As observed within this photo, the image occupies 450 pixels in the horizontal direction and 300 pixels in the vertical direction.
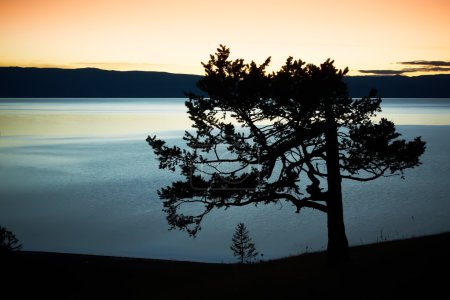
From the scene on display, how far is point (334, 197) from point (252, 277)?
5332 millimetres

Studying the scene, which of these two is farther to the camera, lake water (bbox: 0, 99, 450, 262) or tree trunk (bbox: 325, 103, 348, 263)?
lake water (bbox: 0, 99, 450, 262)

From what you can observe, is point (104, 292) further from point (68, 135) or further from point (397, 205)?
point (68, 135)

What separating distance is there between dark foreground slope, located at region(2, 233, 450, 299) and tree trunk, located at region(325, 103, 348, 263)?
0.61 m

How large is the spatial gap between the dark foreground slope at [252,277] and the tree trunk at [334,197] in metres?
0.61

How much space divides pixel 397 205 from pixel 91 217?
42.7m

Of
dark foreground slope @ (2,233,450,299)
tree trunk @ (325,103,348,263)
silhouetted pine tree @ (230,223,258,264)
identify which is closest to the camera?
dark foreground slope @ (2,233,450,299)

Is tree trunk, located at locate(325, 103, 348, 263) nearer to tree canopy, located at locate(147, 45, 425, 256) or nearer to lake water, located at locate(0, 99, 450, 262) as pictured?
tree canopy, located at locate(147, 45, 425, 256)

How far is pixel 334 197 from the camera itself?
1625 cm

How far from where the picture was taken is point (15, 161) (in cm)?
10475

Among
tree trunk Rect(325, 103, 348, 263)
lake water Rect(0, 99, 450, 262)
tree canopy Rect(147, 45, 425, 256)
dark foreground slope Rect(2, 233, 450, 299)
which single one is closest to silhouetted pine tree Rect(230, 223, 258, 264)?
lake water Rect(0, 99, 450, 262)

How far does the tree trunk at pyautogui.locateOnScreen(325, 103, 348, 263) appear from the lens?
52.2 feet

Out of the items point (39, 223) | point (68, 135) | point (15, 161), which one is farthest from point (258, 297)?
point (68, 135)

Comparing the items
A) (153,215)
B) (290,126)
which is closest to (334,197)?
(290,126)

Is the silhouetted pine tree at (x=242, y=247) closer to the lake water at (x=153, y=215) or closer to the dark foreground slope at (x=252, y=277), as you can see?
the lake water at (x=153, y=215)
